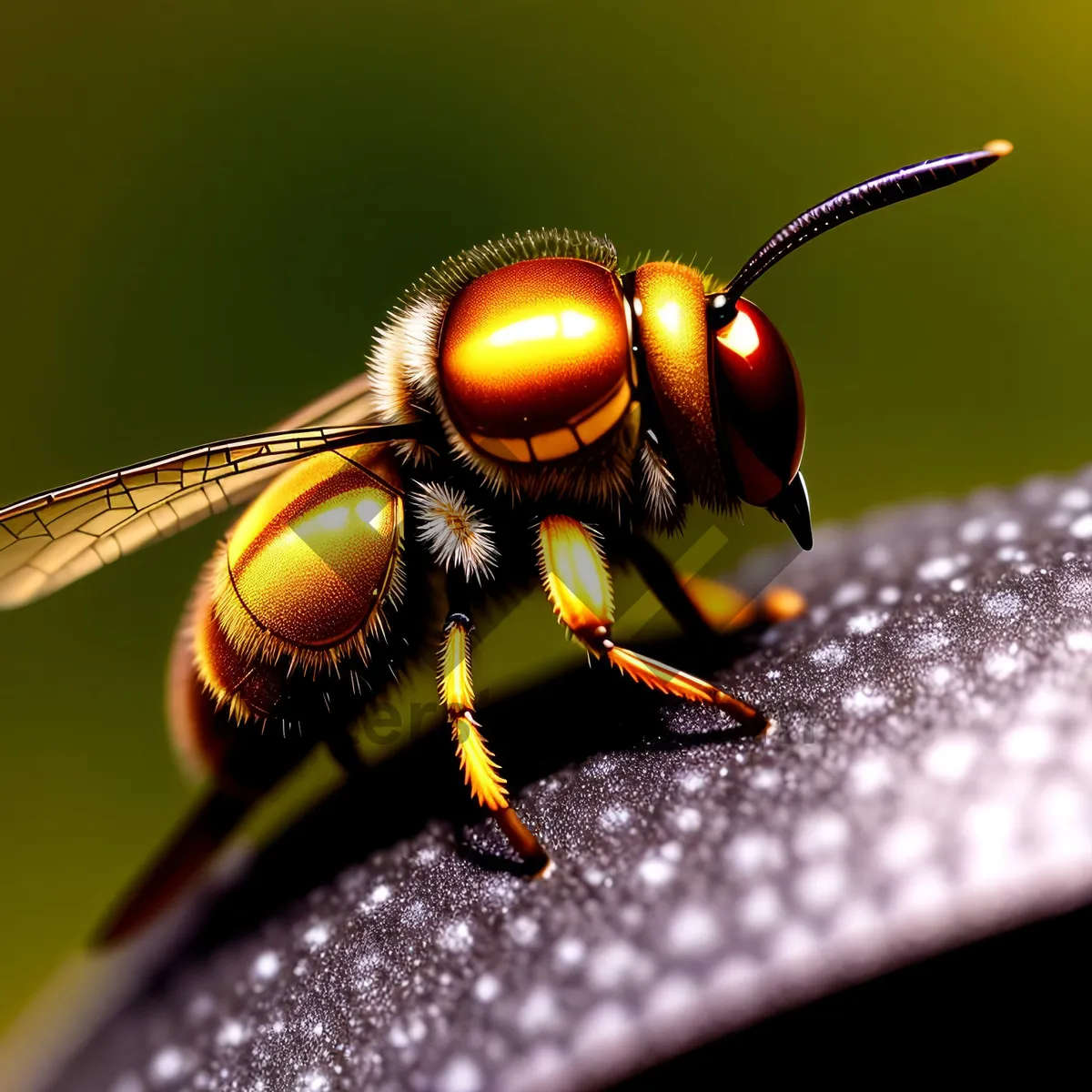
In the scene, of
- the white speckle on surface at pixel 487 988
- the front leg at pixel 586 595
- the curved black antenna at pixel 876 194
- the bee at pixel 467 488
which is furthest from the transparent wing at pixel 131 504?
the white speckle on surface at pixel 487 988

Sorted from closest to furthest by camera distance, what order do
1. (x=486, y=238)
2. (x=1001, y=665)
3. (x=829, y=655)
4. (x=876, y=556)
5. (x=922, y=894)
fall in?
1. (x=922, y=894)
2. (x=1001, y=665)
3. (x=829, y=655)
4. (x=876, y=556)
5. (x=486, y=238)

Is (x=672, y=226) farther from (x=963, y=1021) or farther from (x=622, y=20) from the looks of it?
(x=963, y=1021)

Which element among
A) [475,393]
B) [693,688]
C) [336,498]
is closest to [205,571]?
[336,498]

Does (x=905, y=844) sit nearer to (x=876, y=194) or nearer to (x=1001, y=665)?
(x=1001, y=665)

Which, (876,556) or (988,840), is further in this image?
(876,556)

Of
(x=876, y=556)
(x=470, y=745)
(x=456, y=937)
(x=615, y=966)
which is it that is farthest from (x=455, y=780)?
(x=876, y=556)

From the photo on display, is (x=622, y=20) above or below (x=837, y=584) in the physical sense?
above

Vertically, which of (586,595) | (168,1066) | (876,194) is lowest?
(168,1066)
